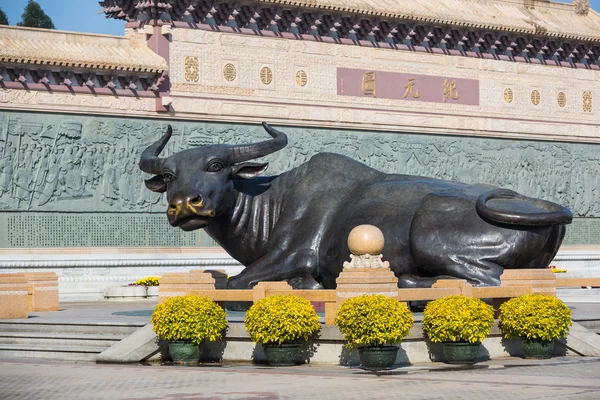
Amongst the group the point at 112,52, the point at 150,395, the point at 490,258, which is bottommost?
the point at 150,395

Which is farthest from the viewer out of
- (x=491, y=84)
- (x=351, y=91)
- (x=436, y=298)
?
(x=491, y=84)

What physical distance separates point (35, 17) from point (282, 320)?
49098mm

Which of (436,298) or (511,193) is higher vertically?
(511,193)

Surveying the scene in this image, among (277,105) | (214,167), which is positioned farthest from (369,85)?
(214,167)

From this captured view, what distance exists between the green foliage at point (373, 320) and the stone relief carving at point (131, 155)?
A: 1684cm

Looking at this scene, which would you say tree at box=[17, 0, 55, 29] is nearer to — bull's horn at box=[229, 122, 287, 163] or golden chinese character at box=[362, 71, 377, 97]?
golden chinese character at box=[362, 71, 377, 97]

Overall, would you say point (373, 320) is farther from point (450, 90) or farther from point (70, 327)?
point (450, 90)

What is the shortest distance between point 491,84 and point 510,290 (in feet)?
73.6

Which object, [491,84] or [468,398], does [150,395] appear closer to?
[468,398]

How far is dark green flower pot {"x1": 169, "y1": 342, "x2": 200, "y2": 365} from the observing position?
13.5m

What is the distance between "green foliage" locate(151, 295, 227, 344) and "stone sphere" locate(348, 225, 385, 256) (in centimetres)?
178

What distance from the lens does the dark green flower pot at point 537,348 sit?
13539 mm

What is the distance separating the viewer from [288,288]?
13.5 meters

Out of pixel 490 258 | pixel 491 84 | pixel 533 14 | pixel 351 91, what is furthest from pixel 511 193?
pixel 533 14
